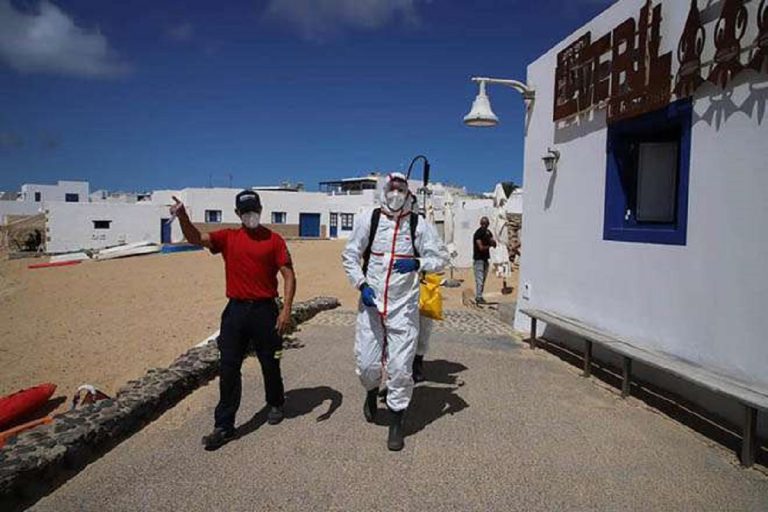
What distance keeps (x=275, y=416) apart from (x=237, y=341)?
2.55 ft

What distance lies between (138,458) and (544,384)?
12.7 feet

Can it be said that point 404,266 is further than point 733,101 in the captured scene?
No

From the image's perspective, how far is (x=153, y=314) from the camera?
438 inches

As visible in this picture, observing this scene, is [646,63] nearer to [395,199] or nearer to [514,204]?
[395,199]

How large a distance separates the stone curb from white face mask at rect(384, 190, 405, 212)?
102 inches

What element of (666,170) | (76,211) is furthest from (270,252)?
(76,211)

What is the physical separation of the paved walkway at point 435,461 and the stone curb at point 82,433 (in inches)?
4.3

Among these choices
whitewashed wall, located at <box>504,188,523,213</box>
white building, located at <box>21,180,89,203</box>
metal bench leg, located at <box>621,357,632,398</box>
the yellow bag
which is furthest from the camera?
white building, located at <box>21,180,89,203</box>

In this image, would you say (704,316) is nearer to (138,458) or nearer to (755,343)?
(755,343)

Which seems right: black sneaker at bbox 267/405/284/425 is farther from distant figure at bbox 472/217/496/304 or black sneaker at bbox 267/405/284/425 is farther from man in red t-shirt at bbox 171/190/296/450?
distant figure at bbox 472/217/496/304

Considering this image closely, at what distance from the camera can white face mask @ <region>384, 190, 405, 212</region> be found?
3.98 metres

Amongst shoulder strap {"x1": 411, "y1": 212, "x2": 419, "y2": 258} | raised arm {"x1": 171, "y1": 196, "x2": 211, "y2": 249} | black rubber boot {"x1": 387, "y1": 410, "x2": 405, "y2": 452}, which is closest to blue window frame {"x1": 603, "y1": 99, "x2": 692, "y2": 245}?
shoulder strap {"x1": 411, "y1": 212, "x2": 419, "y2": 258}

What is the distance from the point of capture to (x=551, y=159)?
267 inches

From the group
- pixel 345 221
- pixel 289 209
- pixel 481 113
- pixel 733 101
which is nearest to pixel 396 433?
pixel 733 101
